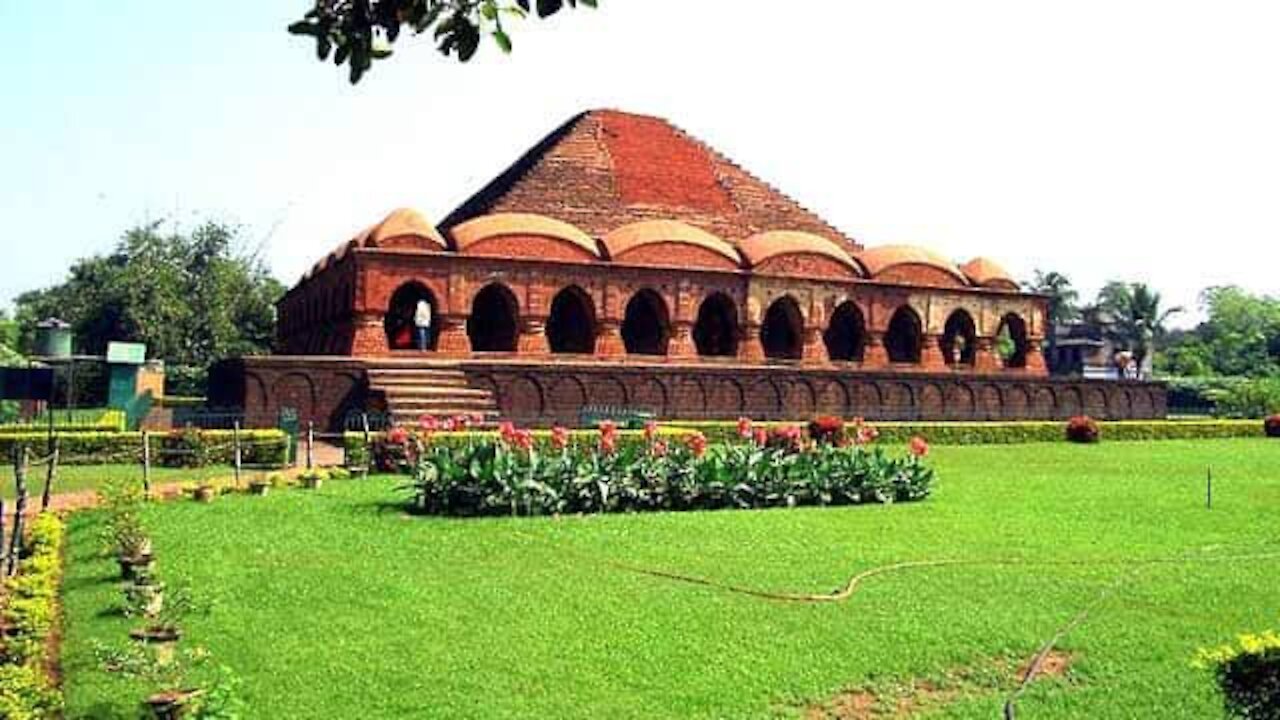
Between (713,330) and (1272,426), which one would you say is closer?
(1272,426)

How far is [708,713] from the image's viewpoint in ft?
16.9

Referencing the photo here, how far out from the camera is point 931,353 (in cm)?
2964

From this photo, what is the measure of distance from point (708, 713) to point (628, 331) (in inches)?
941

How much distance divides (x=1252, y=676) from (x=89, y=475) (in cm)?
1411

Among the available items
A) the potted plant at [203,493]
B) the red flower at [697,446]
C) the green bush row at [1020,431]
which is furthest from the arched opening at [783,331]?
the potted plant at [203,493]

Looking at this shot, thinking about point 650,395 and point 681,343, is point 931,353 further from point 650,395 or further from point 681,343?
point 650,395

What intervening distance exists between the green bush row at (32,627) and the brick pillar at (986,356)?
83.0 ft

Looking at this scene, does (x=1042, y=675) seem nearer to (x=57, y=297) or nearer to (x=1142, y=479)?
(x=1142, y=479)

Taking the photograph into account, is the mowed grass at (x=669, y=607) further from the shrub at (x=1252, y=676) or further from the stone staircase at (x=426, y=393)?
the stone staircase at (x=426, y=393)

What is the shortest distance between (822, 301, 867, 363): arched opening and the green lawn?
17199mm

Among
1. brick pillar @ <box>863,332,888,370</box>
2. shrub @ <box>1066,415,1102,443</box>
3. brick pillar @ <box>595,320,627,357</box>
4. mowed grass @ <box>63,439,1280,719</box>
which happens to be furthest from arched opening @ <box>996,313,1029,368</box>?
mowed grass @ <box>63,439,1280,719</box>

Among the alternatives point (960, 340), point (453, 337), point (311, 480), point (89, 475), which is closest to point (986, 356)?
point (960, 340)

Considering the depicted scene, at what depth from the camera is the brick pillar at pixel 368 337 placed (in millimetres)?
23453

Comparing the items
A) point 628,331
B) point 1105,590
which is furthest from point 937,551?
point 628,331
